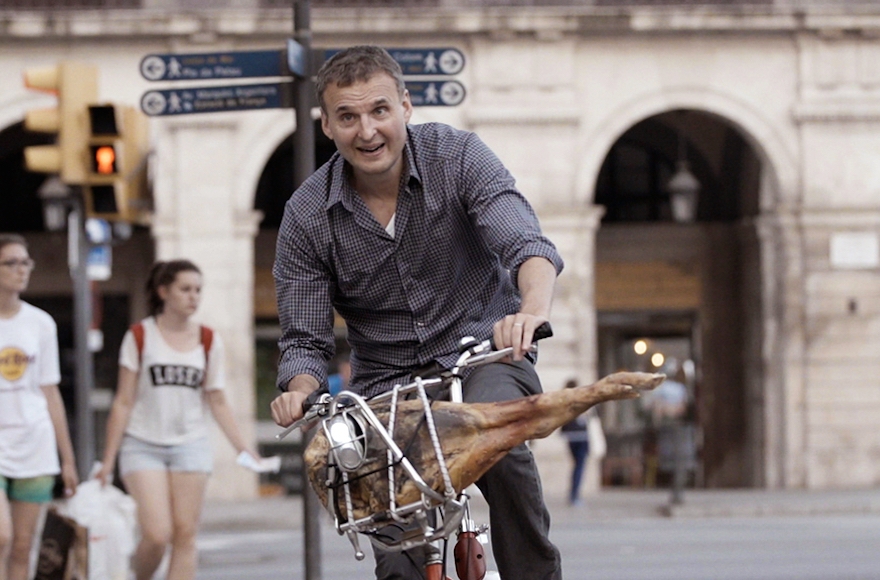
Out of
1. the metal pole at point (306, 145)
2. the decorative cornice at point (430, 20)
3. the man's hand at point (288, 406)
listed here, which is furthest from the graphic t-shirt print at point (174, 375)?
the decorative cornice at point (430, 20)

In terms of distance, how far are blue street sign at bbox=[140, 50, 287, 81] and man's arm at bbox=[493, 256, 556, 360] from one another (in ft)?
15.1

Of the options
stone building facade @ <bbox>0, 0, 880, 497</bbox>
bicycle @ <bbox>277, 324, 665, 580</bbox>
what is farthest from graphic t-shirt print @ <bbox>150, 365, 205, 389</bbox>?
stone building facade @ <bbox>0, 0, 880, 497</bbox>

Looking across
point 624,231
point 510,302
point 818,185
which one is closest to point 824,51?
point 818,185

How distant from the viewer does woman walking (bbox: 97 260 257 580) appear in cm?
812

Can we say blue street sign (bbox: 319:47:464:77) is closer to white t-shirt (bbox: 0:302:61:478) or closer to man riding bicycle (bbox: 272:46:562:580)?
white t-shirt (bbox: 0:302:61:478)

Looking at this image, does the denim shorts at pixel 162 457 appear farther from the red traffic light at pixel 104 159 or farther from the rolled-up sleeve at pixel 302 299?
the red traffic light at pixel 104 159

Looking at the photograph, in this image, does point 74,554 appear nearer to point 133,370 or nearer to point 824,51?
point 133,370

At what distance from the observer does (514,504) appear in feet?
12.4

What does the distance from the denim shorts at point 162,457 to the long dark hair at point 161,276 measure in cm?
78

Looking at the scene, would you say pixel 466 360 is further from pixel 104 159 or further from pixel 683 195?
pixel 683 195

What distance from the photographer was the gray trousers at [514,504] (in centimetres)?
373

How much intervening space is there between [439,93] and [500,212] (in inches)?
182

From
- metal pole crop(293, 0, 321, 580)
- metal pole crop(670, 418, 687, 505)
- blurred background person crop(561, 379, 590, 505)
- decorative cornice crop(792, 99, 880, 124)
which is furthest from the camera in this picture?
decorative cornice crop(792, 99, 880, 124)

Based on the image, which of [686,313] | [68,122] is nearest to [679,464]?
[686,313]
